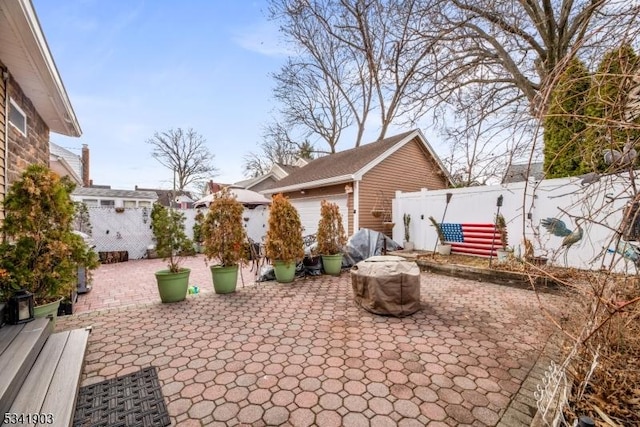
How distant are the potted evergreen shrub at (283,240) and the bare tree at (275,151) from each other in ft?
51.0

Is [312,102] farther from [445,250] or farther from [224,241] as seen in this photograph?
[224,241]

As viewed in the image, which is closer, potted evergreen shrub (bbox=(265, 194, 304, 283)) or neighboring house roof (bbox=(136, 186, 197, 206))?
potted evergreen shrub (bbox=(265, 194, 304, 283))

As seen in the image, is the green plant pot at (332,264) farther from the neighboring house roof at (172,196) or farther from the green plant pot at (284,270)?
the neighboring house roof at (172,196)

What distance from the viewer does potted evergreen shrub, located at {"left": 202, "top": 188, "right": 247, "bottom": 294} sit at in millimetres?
5188

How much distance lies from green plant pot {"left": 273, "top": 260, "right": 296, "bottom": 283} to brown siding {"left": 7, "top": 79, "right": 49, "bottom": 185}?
4.23 m

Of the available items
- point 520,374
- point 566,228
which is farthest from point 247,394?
point 566,228

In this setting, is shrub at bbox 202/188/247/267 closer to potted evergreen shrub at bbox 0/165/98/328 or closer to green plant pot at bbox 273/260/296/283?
green plant pot at bbox 273/260/296/283

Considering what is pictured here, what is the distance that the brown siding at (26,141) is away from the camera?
12.7 feet

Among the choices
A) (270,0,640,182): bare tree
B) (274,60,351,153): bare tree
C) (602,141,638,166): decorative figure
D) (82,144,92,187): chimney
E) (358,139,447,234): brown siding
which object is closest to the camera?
(602,141,638,166): decorative figure

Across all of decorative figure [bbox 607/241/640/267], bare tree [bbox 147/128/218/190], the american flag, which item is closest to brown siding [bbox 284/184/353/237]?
the american flag

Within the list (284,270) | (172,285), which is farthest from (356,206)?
(172,285)

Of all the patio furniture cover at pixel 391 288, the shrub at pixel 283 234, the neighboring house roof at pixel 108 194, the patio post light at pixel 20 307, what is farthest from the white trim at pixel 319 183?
the neighboring house roof at pixel 108 194

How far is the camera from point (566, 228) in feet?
19.3

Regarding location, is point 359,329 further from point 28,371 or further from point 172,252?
point 172,252
